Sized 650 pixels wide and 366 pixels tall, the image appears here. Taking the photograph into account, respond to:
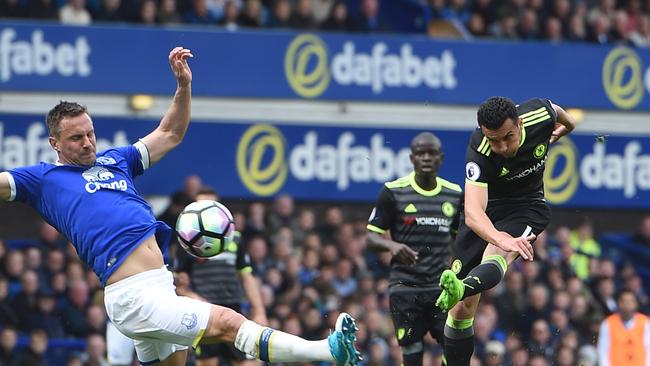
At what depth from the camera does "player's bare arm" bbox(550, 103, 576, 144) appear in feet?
32.4

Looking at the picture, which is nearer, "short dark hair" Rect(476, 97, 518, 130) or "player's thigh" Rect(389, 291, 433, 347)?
"short dark hair" Rect(476, 97, 518, 130)

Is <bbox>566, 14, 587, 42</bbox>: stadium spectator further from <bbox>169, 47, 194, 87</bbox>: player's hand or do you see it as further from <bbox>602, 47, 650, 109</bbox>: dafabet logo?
<bbox>169, 47, 194, 87</bbox>: player's hand

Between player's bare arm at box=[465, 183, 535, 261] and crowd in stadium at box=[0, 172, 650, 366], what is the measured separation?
546 cm

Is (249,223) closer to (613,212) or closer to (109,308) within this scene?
(613,212)

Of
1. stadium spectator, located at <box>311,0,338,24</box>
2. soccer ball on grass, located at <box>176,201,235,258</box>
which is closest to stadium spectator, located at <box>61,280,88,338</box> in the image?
stadium spectator, located at <box>311,0,338,24</box>

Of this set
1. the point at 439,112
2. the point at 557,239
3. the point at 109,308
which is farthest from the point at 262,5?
the point at 109,308

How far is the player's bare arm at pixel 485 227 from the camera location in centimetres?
883

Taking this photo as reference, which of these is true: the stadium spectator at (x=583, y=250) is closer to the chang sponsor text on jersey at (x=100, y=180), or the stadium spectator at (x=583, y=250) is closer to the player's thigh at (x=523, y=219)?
the player's thigh at (x=523, y=219)

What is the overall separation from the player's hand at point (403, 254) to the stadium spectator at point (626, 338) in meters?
5.51

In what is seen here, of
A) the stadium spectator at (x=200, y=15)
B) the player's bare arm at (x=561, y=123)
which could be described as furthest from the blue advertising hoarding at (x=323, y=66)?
the player's bare arm at (x=561, y=123)

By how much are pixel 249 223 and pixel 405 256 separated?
6.10 metres

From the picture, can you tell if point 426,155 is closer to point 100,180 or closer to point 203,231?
point 203,231

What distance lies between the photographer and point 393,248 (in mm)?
10680

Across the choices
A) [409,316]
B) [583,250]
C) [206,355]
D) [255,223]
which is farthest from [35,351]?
[583,250]
